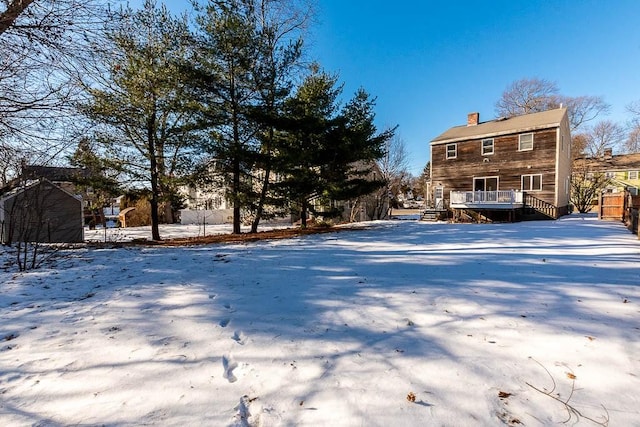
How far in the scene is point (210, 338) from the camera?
271 cm

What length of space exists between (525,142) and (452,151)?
4400 mm

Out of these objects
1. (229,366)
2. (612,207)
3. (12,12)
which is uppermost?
(12,12)

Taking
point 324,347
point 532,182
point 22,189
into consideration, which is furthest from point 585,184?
point 22,189

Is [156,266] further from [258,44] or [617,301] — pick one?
[258,44]

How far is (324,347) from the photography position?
8.39 ft

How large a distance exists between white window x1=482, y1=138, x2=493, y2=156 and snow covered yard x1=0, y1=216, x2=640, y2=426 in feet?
57.3

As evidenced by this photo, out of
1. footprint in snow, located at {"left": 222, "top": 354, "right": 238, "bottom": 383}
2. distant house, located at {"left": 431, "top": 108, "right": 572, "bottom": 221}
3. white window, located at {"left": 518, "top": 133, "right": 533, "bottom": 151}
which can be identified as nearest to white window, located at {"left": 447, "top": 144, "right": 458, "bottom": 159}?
distant house, located at {"left": 431, "top": 108, "right": 572, "bottom": 221}

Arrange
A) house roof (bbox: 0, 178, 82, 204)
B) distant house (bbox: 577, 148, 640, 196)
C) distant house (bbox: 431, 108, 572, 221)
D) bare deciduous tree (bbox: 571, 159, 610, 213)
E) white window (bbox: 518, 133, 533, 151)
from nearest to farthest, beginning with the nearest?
house roof (bbox: 0, 178, 82, 204), distant house (bbox: 431, 108, 572, 221), white window (bbox: 518, 133, 533, 151), bare deciduous tree (bbox: 571, 159, 610, 213), distant house (bbox: 577, 148, 640, 196)

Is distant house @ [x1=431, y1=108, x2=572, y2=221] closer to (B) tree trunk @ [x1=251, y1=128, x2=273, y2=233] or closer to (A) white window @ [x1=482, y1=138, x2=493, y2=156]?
(A) white window @ [x1=482, y1=138, x2=493, y2=156]

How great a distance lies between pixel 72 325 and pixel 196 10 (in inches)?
414

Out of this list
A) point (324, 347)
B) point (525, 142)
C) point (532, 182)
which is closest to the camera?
point (324, 347)

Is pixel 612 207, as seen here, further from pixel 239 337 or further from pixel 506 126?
pixel 239 337

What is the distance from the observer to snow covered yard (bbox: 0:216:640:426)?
6.07 feet

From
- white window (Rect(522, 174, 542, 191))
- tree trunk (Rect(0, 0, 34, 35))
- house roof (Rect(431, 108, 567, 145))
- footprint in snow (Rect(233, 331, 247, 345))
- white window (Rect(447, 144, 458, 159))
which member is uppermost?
house roof (Rect(431, 108, 567, 145))
